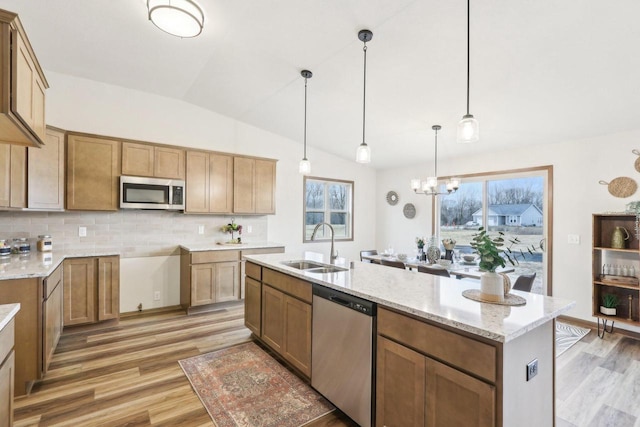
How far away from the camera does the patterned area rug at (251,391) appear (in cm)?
213

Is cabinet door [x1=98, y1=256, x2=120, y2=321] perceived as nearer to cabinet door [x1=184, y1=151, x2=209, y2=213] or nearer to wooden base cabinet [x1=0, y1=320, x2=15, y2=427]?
cabinet door [x1=184, y1=151, x2=209, y2=213]

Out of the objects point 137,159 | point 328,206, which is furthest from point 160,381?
point 328,206

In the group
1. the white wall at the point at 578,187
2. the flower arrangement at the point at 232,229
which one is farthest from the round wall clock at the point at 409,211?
the flower arrangement at the point at 232,229

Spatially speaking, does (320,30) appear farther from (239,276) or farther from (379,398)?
(239,276)

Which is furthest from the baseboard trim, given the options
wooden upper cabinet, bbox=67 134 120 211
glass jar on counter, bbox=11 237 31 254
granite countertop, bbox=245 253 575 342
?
glass jar on counter, bbox=11 237 31 254

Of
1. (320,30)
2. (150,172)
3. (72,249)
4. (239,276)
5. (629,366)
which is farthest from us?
(239,276)

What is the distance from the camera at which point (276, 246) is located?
4793mm

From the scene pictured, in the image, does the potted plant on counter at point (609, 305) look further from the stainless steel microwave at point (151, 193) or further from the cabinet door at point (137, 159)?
the cabinet door at point (137, 159)

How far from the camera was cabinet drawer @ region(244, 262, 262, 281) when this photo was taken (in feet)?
10.4

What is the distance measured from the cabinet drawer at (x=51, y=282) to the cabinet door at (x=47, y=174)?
0.77m

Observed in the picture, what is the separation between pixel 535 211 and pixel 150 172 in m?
5.53

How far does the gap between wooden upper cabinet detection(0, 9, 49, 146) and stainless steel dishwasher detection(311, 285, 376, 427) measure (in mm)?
2010

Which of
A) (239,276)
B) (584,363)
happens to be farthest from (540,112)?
(239,276)

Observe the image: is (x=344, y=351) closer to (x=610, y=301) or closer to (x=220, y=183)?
(x=220, y=183)
